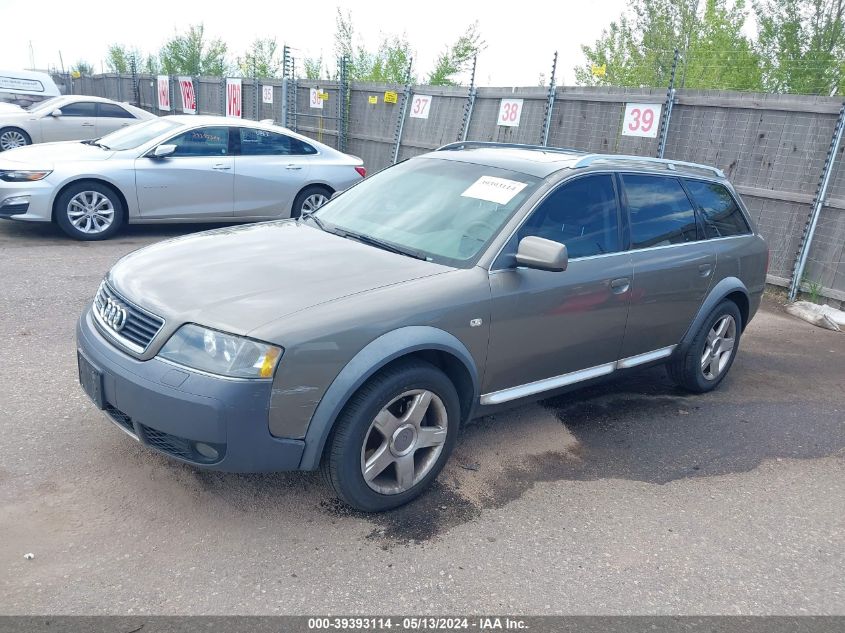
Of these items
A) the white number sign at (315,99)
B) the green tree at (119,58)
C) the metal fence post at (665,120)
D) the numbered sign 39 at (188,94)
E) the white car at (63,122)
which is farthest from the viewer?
the green tree at (119,58)

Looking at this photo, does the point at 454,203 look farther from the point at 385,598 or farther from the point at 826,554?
the point at 826,554

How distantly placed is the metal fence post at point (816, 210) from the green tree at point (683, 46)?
1112cm

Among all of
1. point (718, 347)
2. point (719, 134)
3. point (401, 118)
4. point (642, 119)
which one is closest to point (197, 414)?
point (718, 347)

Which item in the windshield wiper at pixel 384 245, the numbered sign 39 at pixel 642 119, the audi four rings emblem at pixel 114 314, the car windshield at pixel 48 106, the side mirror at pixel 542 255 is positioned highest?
the numbered sign 39 at pixel 642 119

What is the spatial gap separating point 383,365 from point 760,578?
1950mm

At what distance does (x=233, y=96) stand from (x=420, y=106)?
7496mm

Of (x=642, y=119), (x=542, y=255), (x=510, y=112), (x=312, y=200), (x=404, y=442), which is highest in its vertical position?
(x=642, y=119)

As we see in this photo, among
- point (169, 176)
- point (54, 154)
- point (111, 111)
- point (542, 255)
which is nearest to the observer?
point (542, 255)

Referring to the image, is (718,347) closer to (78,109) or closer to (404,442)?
(404,442)

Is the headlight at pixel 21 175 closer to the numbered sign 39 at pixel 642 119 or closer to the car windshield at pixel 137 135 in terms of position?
the car windshield at pixel 137 135

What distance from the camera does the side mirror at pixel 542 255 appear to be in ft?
12.1

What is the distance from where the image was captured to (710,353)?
18.0ft

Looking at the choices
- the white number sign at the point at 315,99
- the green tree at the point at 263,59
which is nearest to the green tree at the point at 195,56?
the green tree at the point at 263,59

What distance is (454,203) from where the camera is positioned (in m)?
4.24
